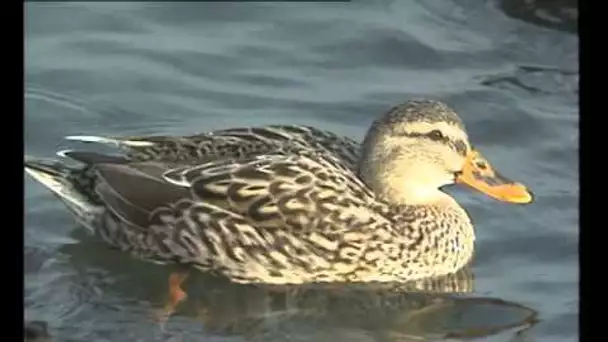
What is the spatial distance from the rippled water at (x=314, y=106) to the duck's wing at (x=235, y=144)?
9 cm

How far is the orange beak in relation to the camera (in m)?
3.60

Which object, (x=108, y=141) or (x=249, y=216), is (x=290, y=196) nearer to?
(x=249, y=216)

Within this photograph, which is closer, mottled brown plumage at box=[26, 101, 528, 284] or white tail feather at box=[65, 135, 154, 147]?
mottled brown plumage at box=[26, 101, 528, 284]

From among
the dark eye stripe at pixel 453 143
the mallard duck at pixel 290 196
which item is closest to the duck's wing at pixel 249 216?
the mallard duck at pixel 290 196

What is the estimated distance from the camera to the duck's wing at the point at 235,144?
3658 mm

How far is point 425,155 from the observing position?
3.62 meters

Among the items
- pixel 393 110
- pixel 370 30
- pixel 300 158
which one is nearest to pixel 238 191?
pixel 300 158

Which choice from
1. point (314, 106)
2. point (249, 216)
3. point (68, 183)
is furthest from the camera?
point (314, 106)

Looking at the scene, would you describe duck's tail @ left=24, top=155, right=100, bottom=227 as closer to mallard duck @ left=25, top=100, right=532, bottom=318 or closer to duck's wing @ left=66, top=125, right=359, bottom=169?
mallard duck @ left=25, top=100, right=532, bottom=318

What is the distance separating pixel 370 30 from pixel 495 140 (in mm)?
414

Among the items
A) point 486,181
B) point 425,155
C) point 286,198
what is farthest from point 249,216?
point 486,181

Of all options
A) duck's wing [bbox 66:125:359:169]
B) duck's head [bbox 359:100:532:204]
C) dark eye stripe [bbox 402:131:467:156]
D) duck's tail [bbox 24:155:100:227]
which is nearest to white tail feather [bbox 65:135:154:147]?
duck's wing [bbox 66:125:359:169]

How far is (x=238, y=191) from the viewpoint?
353cm

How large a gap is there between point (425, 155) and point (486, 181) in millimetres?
151
